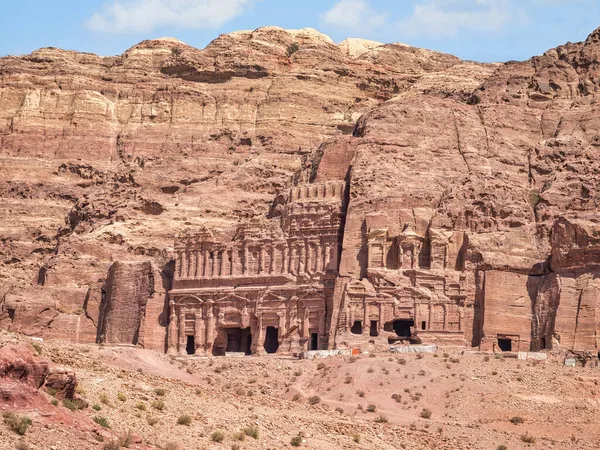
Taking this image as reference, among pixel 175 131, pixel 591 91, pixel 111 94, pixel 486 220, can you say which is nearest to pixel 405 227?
pixel 486 220

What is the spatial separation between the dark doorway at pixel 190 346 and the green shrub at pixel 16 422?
45859 millimetres

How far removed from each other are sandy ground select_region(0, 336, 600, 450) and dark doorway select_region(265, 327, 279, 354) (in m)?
8.06

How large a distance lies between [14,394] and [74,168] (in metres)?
73.8

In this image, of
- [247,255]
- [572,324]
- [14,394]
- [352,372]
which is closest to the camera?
[14,394]

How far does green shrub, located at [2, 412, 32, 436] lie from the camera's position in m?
39.5

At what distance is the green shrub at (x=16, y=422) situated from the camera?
39.5 meters

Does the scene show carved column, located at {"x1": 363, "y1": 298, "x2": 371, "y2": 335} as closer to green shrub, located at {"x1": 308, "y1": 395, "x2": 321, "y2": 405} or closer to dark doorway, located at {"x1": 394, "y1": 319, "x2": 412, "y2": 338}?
dark doorway, located at {"x1": 394, "y1": 319, "x2": 412, "y2": 338}

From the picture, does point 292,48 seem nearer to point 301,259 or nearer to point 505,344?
point 301,259

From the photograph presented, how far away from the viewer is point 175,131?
115125 millimetres

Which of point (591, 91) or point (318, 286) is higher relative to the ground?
point (591, 91)

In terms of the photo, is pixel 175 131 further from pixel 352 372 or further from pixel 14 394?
pixel 14 394

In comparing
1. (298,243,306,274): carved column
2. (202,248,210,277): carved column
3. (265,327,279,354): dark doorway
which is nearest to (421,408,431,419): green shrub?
(298,243,306,274): carved column

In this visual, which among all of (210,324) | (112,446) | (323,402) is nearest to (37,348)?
(112,446)

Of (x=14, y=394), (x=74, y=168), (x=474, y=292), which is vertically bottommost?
(x=14, y=394)
